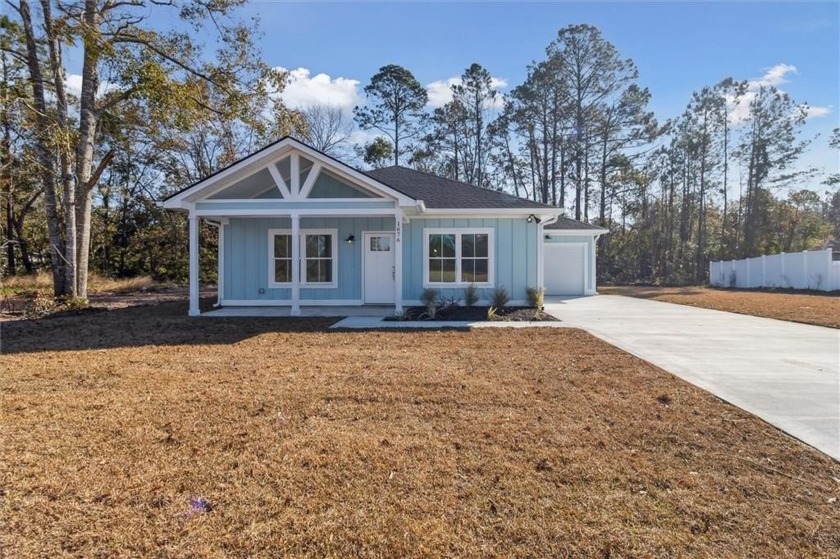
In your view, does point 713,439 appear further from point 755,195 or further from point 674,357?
point 755,195

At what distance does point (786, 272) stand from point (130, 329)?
26378 mm

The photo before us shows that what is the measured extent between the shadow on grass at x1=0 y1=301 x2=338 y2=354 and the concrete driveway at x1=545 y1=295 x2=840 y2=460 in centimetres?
612

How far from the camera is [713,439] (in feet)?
11.5

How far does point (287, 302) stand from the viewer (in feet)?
40.7

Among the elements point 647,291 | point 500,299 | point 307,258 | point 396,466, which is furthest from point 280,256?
point 647,291

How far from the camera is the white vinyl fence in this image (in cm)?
1898

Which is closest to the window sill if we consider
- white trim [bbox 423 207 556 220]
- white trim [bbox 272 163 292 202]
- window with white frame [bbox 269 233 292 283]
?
white trim [bbox 423 207 556 220]

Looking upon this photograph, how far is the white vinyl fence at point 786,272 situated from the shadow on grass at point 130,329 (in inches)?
840

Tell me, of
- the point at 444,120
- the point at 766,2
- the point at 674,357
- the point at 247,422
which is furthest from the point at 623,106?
the point at 247,422

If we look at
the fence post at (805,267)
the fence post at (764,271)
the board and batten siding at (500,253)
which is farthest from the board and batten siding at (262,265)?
the fence post at (764,271)

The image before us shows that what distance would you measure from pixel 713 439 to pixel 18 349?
9.13m

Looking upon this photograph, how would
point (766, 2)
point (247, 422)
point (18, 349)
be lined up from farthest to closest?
point (766, 2) < point (18, 349) < point (247, 422)

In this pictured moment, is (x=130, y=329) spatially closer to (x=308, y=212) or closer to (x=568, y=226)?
(x=308, y=212)

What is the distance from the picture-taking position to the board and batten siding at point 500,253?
12031 millimetres
